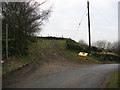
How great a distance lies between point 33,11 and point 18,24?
11.0ft

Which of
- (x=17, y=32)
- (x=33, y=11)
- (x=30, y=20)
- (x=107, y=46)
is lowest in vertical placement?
(x=107, y=46)

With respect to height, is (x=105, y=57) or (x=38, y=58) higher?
(x=38, y=58)

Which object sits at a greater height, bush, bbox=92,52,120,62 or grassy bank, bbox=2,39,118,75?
grassy bank, bbox=2,39,118,75

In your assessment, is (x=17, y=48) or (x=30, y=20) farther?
(x=30, y=20)

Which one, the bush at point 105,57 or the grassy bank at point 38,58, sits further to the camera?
the bush at point 105,57

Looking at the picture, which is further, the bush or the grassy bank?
the bush

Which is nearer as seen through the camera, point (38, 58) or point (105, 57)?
point (38, 58)

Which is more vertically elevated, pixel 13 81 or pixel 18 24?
pixel 18 24

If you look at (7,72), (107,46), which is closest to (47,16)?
(7,72)

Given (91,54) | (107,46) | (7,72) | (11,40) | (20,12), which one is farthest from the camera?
(107,46)

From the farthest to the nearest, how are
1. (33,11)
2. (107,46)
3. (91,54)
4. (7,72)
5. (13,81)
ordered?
1. (107,46)
2. (91,54)
3. (33,11)
4. (7,72)
5. (13,81)

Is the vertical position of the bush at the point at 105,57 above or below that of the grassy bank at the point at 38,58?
below

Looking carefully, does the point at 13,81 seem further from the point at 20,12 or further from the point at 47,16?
the point at 47,16

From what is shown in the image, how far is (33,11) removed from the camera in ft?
62.4
